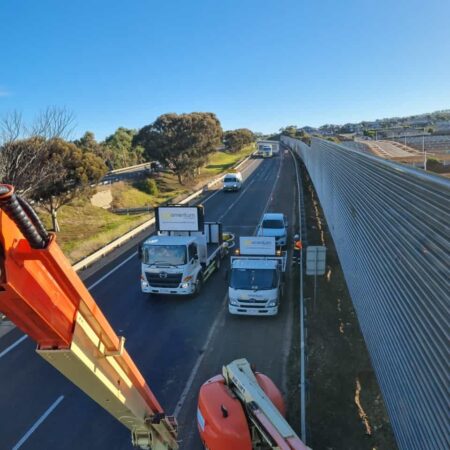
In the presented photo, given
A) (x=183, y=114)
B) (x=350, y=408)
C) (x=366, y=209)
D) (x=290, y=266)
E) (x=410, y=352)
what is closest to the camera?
(x=410, y=352)

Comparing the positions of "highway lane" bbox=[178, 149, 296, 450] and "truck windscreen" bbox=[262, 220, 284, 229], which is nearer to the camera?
"highway lane" bbox=[178, 149, 296, 450]

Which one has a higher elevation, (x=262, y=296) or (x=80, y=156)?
(x=80, y=156)

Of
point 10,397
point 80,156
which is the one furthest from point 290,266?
point 80,156

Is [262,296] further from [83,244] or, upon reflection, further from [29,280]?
[83,244]

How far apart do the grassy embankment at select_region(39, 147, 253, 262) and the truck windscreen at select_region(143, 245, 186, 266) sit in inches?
284

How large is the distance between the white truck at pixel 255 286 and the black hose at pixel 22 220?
32.8ft

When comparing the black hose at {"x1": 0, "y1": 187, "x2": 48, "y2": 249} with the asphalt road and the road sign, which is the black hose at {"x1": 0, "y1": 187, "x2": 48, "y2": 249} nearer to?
the asphalt road

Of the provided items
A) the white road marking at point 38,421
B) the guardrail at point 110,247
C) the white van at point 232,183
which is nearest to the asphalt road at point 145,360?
the white road marking at point 38,421

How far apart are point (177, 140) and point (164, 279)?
40065mm

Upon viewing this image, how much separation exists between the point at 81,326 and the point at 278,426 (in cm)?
324

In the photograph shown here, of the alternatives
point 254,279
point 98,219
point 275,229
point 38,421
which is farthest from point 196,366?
point 98,219

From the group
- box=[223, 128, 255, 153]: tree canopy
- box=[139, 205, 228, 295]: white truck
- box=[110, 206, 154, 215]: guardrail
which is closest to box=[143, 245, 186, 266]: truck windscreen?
box=[139, 205, 228, 295]: white truck

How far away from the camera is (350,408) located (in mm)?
8953

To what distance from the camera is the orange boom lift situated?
3639 millimetres
